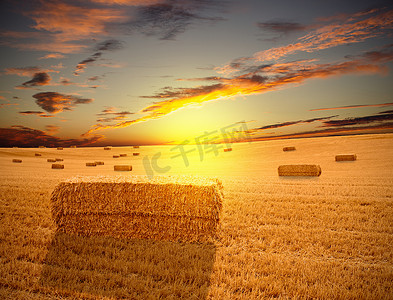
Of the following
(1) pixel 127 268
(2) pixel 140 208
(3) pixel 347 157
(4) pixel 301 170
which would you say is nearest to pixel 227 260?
(1) pixel 127 268

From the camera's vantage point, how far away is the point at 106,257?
5.63 metres

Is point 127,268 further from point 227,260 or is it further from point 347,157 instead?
point 347,157

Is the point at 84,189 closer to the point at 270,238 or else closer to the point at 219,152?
the point at 270,238

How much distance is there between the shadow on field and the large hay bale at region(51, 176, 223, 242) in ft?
1.07

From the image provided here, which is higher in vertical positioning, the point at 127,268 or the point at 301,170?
the point at 127,268

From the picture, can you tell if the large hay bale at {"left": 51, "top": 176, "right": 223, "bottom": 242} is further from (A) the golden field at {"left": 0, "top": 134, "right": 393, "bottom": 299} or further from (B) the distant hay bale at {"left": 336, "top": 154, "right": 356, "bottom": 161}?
(B) the distant hay bale at {"left": 336, "top": 154, "right": 356, "bottom": 161}

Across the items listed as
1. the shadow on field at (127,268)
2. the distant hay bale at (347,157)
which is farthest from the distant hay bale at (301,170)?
the shadow on field at (127,268)

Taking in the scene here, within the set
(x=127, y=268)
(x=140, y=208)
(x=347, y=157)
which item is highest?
(x=140, y=208)

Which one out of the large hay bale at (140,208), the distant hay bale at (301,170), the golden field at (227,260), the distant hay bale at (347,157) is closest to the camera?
the golden field at (227,260)

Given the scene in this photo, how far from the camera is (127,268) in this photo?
513 cm

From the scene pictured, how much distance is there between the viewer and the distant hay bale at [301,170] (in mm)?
19027

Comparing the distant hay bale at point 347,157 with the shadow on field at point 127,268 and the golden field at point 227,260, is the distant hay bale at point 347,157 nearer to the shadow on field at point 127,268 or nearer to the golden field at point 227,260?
the golden field at point 227,260

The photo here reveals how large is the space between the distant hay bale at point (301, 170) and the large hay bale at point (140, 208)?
14.4 metres

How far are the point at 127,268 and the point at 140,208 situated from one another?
6.10ft
